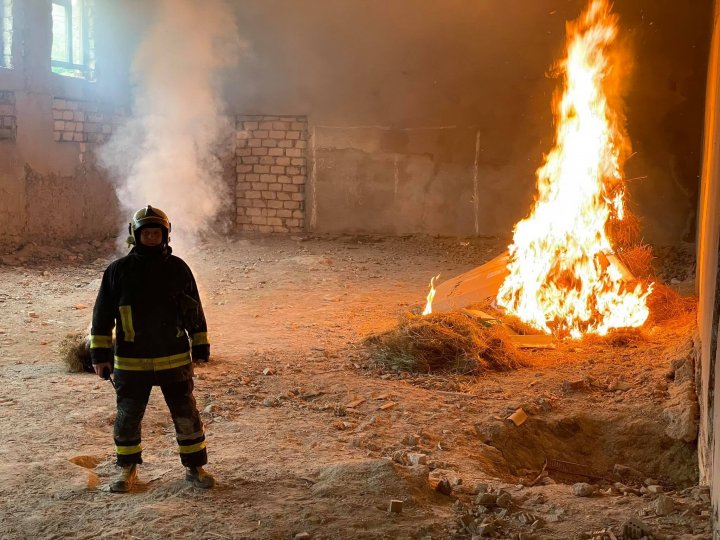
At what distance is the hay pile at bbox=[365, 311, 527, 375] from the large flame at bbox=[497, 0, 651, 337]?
3.74ft

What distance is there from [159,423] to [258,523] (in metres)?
2.04

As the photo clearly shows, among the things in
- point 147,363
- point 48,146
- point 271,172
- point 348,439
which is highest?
point 48,146

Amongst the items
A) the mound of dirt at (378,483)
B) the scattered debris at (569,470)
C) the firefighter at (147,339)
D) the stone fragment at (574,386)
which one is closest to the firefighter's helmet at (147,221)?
the firefighter at (147,339)

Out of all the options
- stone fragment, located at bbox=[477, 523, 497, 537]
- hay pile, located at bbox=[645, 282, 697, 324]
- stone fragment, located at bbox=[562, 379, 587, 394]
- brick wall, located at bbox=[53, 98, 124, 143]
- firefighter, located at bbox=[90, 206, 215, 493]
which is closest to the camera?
stone fragment, located at bbox=[477, 523, 497, 537]

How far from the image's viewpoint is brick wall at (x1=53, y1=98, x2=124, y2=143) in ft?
42.3

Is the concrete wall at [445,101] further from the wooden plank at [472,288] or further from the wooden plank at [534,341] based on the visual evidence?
the wooden plank at [534,341]

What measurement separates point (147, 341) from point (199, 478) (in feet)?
2.61

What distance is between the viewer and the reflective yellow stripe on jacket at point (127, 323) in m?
4.32

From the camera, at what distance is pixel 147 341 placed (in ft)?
14.2

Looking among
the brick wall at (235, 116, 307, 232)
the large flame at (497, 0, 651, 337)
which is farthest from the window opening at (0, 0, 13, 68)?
the large flame at (497, 0, 651, 337)

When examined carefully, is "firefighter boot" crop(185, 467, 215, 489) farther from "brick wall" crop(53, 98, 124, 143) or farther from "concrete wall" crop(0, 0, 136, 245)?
"brick wall" crop(53, 98, 124, 143)

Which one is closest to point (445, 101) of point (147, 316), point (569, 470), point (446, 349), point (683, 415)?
point (446, 349)

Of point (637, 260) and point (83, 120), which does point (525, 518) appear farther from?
→ point (83, 120)

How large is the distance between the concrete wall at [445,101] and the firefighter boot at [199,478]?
978 centimetres
